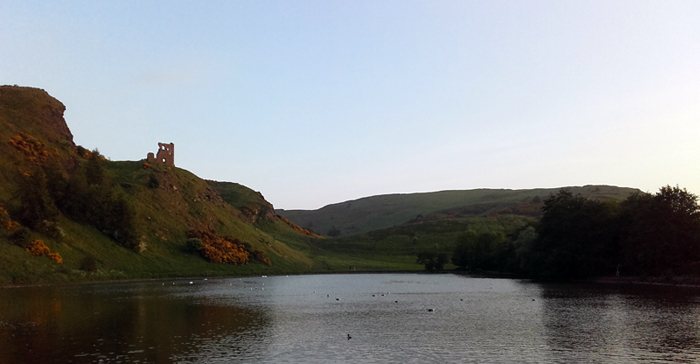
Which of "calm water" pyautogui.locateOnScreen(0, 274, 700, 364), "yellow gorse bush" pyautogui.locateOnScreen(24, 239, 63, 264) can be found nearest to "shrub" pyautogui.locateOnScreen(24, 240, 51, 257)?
"yellow gorse bush" pyautogui.locateOnScreen(24, 239, 63, 264)

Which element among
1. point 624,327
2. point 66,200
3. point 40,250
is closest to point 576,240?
point 624,327

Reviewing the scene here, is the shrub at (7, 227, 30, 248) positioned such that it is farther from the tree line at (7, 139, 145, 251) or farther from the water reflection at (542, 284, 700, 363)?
the water reflection at (542, 284, 700, 363)

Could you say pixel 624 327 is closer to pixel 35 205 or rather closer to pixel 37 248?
pixel 37 248

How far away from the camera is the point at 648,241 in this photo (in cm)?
9450

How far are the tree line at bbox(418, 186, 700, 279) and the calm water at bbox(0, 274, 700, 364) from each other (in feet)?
67.0

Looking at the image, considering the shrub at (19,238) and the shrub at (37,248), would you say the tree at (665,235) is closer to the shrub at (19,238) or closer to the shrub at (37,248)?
the shrub at (37,248)

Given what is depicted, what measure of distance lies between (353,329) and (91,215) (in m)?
95.8

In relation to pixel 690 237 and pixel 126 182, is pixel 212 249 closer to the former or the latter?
pixel 126 182

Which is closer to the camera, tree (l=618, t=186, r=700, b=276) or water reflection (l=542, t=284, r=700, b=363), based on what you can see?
water reflection (l=542, t=284, r=700, b=363)

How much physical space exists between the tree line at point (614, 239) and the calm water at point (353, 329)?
20.4 m

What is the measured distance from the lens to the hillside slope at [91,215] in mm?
101938

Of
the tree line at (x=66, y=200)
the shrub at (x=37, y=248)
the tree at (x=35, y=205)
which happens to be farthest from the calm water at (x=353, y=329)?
the tree line at (x=66, y=200)

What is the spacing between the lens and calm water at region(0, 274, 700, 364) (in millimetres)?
33594

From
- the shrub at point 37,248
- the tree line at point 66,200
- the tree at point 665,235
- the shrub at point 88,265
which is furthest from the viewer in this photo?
the tree line at point 66,200
